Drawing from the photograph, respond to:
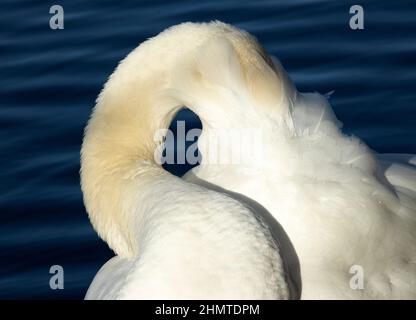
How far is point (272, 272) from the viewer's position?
150 inches

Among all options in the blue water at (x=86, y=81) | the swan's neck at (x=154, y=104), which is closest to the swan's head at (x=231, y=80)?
the swan's neck at (x=154, y=104)

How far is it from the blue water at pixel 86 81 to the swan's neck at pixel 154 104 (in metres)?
1.54

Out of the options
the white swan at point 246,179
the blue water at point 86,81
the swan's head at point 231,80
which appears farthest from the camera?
the blue water at point 86,81

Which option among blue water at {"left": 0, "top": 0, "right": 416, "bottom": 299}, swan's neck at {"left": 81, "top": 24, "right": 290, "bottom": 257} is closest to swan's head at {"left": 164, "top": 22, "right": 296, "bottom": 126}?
swan's neck at {"left": 81, "top": 24, "right": 290, "bottom": 257}

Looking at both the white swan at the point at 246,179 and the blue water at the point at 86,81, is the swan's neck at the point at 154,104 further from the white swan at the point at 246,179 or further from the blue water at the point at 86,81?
the blue water at the point at 86,81

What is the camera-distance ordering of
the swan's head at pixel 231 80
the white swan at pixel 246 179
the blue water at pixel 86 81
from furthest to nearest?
1. the blue water at pixel 86 81
2. the swan's head at pixel 231 80
3. the white swan at pixel 246 179

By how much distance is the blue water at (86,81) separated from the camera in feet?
21.0

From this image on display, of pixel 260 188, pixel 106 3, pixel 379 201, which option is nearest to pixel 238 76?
pixel 260 188

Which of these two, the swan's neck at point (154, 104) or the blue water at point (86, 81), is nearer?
the swan's neck at point (154, 104)

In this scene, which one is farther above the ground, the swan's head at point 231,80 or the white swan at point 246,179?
the swan's head at point 231,80

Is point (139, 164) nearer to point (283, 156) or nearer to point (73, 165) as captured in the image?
point (283, 156)

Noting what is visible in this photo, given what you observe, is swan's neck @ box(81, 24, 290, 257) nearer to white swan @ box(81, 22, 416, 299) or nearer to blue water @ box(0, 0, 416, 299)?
white swan @ box(81, 22, 416, 299)

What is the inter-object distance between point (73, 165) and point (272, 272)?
3.36m

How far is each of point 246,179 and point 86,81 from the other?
11.7ft
